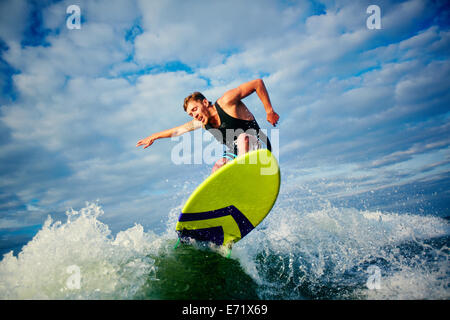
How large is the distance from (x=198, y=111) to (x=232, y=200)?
6.27 feet

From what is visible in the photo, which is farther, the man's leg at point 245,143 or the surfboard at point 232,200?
the man's leg at point 245,143

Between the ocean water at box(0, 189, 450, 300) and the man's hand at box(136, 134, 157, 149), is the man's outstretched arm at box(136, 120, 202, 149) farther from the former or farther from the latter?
the ocean water at box(0, 189, 450, 300)

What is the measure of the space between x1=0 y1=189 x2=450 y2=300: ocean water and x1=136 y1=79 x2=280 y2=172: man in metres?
2.02

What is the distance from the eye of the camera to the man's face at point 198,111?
4266 millimetres

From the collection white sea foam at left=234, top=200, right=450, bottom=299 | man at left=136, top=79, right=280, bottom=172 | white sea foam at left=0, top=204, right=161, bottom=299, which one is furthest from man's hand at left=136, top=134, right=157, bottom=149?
white sea foam at left=234, top=200, right=450, bottom=299

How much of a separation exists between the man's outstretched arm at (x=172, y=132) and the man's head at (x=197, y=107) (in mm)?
403

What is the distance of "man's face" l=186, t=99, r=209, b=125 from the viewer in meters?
4.27

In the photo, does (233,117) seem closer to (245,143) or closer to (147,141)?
(245,143)

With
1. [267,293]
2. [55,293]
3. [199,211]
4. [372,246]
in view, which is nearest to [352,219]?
[372,246]

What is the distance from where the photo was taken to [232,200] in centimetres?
397
